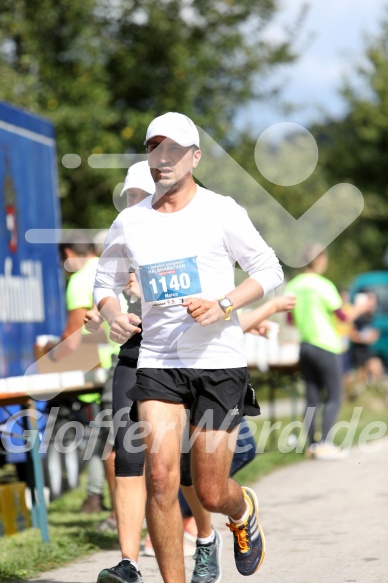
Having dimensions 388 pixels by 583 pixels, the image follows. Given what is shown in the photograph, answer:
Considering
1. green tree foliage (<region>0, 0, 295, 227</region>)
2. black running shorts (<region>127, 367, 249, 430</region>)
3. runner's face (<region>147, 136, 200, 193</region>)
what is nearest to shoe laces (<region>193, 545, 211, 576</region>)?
black running shorts (<region>127, 367, 249, 430</region>)

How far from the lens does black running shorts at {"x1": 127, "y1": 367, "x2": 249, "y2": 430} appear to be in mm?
5707

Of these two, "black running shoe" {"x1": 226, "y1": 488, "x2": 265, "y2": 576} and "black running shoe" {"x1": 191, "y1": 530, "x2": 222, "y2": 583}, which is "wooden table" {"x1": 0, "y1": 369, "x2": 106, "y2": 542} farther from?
"black running shoe" {"x1": 226, "y1": 488, "x2": 265, "y2": 576}

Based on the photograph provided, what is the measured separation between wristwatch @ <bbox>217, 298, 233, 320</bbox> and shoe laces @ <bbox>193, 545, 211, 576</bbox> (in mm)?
1345

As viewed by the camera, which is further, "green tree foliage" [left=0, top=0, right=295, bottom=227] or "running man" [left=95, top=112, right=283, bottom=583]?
"green tree foliage" [left=0, top=0, right=295, bottom=227]

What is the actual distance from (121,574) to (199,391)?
0.85 metres

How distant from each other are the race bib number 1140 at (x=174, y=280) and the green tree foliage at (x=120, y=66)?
16043mm

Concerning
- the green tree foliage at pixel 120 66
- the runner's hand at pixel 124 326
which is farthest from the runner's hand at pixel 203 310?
the green tree foliage at pixel 120 66

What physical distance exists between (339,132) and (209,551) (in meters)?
33.8

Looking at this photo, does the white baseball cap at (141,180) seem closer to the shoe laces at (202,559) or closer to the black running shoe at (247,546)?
the black running shoe at (247,546)

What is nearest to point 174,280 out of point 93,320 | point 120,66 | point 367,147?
point 93,320

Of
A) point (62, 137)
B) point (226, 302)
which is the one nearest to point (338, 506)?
point (226, 302)

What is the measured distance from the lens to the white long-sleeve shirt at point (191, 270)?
568cm

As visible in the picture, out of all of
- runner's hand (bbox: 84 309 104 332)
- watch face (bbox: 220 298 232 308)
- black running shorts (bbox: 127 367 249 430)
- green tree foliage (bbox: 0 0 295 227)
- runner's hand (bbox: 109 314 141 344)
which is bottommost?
black running shorts (bbox: 127 367 249 430)

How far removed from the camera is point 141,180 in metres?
6.82
